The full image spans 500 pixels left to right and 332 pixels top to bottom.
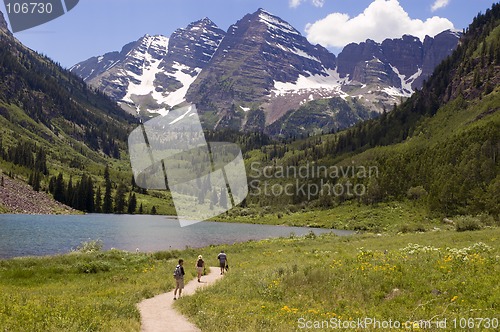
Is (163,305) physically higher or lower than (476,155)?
lower

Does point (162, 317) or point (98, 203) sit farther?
point (98, 203)

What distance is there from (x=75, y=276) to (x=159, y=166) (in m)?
20.1

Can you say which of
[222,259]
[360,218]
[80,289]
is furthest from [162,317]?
[360,218]

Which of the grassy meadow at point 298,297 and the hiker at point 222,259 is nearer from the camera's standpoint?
the grassy meadow at point 298,297

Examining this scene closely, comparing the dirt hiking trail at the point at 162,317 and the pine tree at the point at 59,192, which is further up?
the pine tree at the point at 59,192

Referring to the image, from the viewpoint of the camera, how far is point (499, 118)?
14038 cm

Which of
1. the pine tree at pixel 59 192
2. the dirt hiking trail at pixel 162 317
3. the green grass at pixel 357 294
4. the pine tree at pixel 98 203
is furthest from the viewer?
the pine tree at pixel 98 203

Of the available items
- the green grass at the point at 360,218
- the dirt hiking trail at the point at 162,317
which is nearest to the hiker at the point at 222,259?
the dirt hiking trail at the point at 162,317

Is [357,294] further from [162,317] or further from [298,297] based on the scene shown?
[162,317]

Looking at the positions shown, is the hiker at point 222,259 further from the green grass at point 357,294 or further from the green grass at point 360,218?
the green grass at point 360,218

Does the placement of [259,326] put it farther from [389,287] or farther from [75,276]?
[75,276]

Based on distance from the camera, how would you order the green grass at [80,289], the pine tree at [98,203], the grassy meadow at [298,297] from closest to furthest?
1. the green grass at [80,289]
2. the grassy meadow at [298,297]
3. the pine tree at [98,203]

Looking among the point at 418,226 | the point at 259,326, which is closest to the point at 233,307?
the point at 259,326

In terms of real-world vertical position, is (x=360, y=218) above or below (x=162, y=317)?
below
